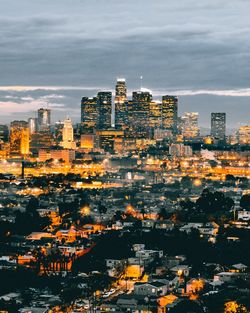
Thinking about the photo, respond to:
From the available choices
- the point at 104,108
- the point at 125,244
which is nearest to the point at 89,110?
the point at 104,108

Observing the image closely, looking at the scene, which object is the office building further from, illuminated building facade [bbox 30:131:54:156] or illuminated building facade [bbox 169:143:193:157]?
illuminated building facade [bbox 169:143:193:157]

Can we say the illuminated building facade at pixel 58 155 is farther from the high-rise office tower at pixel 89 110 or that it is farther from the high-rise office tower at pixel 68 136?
the high-rise office tower at pixel 89 110

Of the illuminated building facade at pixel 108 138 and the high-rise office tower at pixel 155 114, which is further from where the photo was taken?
the high-rise office tower at pixel 155 114

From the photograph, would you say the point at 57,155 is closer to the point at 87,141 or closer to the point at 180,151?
the point at 87,141

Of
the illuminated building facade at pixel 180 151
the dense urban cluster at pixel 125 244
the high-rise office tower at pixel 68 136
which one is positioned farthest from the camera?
the high-rise office tower at pixel 68 136

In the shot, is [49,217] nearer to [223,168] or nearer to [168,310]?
[168,310]

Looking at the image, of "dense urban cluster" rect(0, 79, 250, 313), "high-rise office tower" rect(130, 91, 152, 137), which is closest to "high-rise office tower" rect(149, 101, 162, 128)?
"high-rise office tower" rect(130, 91, 152, 137)

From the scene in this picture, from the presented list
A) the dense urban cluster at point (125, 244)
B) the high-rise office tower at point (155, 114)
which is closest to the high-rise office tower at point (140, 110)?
the high-rise office tower at point (155, 114)

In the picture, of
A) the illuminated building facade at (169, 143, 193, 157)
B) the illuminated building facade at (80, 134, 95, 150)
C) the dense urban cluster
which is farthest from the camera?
the illuminated building facade at (80, 134, 95, 150)
